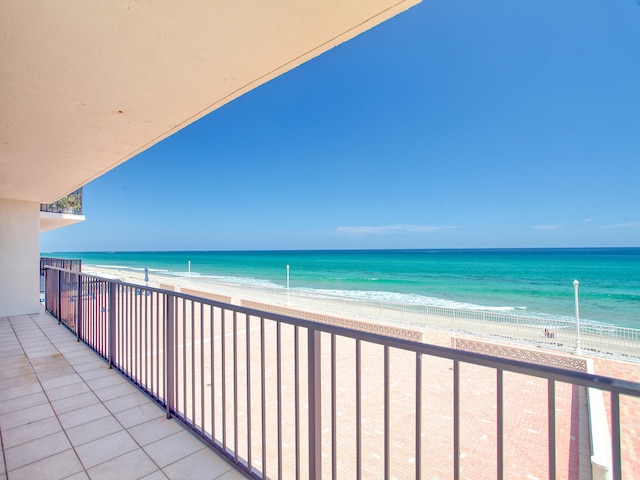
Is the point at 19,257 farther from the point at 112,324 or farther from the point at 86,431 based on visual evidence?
the point at 86,431

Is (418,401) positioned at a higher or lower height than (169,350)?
higher

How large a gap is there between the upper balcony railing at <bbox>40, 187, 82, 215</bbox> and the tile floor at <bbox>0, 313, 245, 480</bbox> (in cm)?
620

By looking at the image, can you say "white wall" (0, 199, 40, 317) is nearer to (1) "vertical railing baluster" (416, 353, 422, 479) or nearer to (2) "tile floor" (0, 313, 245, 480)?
(2) "tile floor" (0, 313, 245, 480)

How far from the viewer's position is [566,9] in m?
12.3

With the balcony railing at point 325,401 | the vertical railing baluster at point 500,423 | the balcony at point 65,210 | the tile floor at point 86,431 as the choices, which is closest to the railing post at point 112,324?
the balcony railing at point 325,401

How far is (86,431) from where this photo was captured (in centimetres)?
196

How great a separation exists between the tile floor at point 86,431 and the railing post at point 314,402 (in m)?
0.54

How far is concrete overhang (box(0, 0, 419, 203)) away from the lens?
120 cm

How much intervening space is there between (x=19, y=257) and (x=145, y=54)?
6487 millimetres

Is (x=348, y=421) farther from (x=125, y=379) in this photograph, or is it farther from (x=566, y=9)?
(x=566, y=9)

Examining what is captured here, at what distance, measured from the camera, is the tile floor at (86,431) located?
162 cm

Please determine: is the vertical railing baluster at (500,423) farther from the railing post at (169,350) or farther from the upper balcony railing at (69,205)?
the upper balcony railing at (69,205)

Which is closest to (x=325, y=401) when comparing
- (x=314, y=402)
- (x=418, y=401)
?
(x=314, y=402)

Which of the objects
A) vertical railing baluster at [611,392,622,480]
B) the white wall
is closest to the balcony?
the white wall
